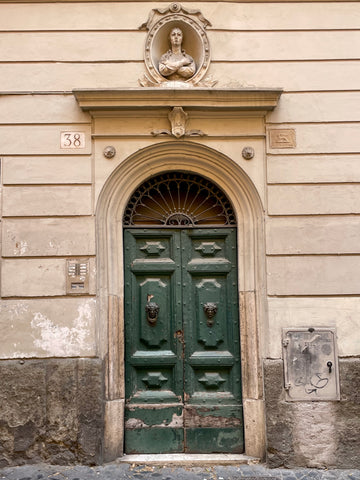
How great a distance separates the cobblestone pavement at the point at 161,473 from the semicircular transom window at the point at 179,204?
2910 millimetres

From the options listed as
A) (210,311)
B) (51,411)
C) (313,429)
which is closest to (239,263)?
(210,311)

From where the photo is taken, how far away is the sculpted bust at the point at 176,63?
5.93 metres

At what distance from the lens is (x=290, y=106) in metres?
5.87

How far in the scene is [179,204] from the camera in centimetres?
613

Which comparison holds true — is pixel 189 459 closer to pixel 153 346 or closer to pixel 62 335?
pixel 153 346

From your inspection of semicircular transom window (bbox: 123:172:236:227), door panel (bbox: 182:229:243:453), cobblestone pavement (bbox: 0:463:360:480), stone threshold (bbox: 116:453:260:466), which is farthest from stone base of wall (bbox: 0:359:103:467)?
semicircular transom window (bbox: 123:172:236:227)

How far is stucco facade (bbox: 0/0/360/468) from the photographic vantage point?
5477 mm

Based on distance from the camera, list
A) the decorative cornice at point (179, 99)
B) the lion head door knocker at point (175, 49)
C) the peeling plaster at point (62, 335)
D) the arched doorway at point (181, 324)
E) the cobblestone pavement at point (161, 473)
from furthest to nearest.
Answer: the lion head door knocker at point (175, 49) < the arched doorway at point (181, 324) < the decorative cornice at point (179, 99) < the peeling plaster at point (62, 335) < the cobblestone pavement at point (161, 473)

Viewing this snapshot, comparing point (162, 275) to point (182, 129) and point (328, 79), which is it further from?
point (328, 79)

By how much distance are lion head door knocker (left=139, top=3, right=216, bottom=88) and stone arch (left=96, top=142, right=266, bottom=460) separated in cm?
83

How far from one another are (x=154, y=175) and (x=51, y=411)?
3.13m

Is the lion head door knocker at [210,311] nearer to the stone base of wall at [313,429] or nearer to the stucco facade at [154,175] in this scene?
the stucco facade at [154,175]

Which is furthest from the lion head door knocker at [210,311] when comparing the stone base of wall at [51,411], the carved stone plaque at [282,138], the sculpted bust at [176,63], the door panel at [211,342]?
the sculpted bust at [176,63]

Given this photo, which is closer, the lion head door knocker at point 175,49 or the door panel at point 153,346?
the door panel at point 153,346
